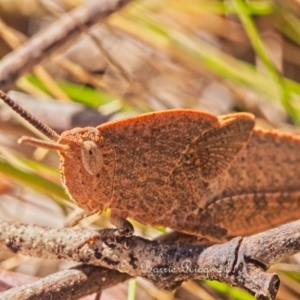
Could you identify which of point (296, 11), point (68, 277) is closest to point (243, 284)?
point (68, 277)

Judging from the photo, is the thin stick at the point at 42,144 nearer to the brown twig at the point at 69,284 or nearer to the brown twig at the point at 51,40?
the brown twig at the point at 69,284

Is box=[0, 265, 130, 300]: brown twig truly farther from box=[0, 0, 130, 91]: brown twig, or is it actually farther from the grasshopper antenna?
box=[0, 0, 130, 91]: brown twig

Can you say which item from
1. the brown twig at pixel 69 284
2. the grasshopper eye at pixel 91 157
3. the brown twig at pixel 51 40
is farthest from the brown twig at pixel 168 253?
the brown twig at pixel 51 40

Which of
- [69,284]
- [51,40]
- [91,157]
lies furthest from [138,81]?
[69,284]

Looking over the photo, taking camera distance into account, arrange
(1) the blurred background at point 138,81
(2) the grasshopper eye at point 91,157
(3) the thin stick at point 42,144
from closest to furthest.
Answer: (3) the thin stick at point 42,144 → (2) the grasshopper eye at point 91,157 → (1) the blurred background at point 138,81

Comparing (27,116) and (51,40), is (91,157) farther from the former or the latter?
(51,40)

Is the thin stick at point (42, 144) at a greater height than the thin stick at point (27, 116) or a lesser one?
lesser

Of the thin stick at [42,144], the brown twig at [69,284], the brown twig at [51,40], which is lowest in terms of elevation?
the brown twig at [69,284]
